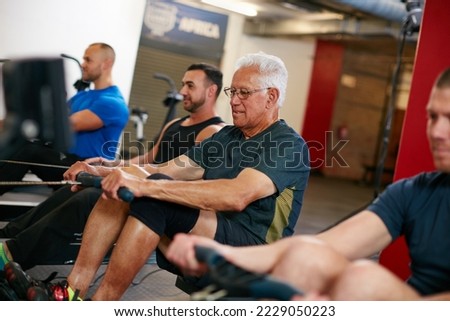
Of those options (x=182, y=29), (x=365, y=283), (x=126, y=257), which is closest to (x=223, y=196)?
(x=126, y=257)

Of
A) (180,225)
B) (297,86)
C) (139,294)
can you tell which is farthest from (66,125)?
(297,86)

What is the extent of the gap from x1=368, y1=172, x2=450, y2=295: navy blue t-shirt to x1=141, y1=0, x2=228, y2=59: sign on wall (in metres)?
6.32

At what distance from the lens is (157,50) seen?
7652 millimetres

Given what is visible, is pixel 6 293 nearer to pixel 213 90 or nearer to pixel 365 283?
pixel 365 283

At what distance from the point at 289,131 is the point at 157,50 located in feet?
18.6

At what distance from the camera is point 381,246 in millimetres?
1596

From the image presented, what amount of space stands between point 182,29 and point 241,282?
7216mm

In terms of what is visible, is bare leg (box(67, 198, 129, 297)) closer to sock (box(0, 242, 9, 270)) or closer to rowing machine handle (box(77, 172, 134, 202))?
rowing machine handle (box(77, 172, 134, 202))

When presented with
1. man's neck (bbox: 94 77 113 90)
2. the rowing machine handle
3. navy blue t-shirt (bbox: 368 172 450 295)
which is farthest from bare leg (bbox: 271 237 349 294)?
man's neck (bbox: 94 77 113 90)

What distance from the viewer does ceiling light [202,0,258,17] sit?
27.0 ft

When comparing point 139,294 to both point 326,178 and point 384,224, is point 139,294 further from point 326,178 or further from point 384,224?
point 326,178

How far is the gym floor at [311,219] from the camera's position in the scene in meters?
2.81

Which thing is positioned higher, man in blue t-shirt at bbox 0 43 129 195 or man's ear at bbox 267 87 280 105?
man's ear at bbox 267 87 280 105
